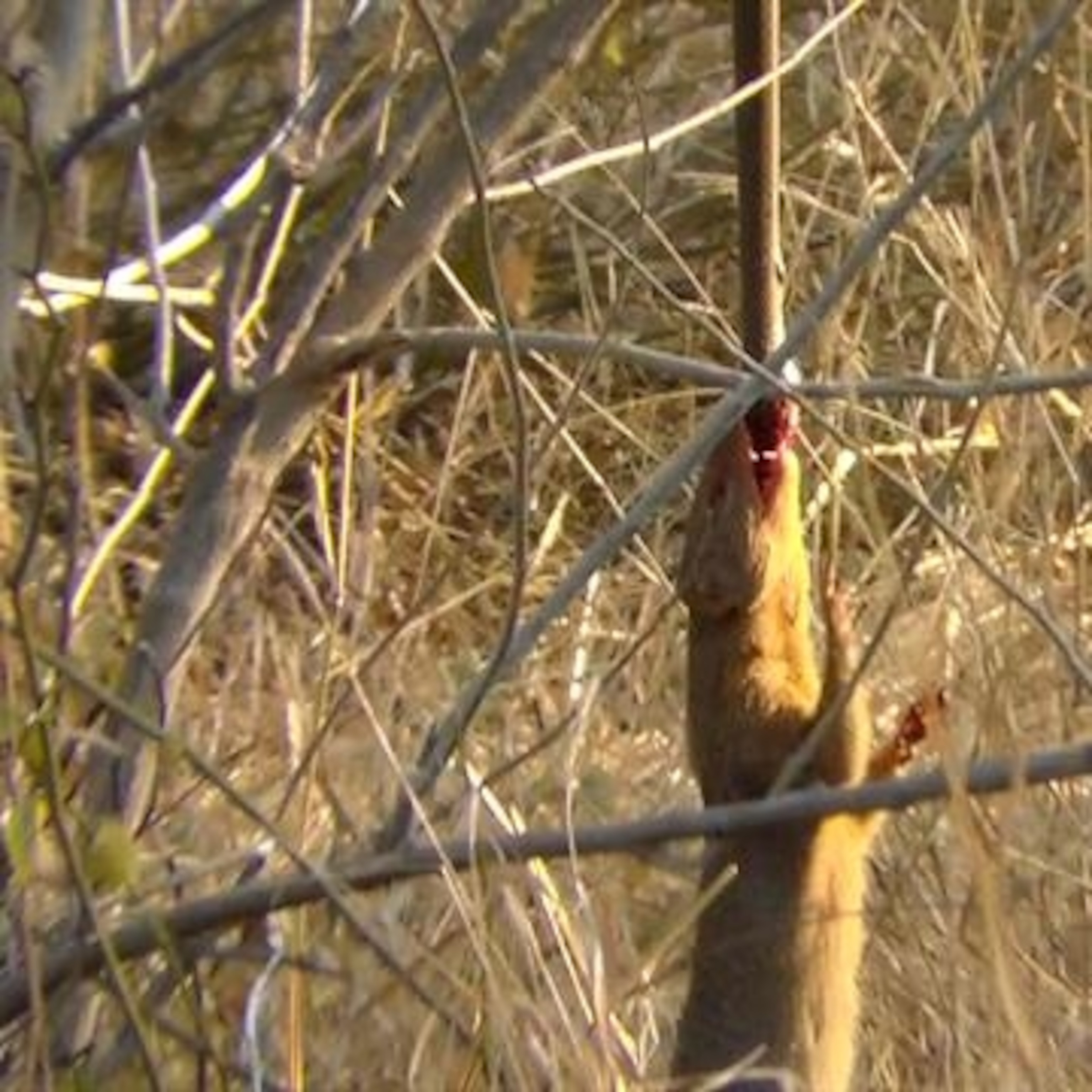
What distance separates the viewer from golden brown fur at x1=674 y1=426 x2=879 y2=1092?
5.86ft

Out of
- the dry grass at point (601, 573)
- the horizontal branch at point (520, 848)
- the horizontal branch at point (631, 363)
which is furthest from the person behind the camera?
the dry grass at point (601, 573)

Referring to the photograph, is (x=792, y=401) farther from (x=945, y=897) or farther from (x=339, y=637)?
(x=339, y=637)

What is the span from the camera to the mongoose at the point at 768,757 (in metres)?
1.79

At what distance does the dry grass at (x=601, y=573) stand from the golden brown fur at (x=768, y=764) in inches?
2.1

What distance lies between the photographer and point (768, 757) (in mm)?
1793

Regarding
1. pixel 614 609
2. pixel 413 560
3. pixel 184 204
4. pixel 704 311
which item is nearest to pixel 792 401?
pixel 704 311

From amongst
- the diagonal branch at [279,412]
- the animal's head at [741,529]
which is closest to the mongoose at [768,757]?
the animal's head at [741,529]

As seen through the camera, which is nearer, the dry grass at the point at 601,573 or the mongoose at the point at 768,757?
the mongoose at the point at 768,757

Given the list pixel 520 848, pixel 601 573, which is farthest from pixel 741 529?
pixel 601 573

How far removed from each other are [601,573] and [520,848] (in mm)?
1401

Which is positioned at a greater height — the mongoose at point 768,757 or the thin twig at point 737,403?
the thin twig at point 737,403

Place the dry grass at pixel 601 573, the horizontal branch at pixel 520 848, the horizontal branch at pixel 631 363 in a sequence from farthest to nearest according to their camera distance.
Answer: the dry grass at pixel 601 573
the horizontal branch at pixel 631 363
the horizontal branch at pixel 520 848

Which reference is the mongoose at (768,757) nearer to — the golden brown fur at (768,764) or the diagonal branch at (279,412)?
the golden brown fur at (768,764)

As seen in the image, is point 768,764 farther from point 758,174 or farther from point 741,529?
point 758,174
